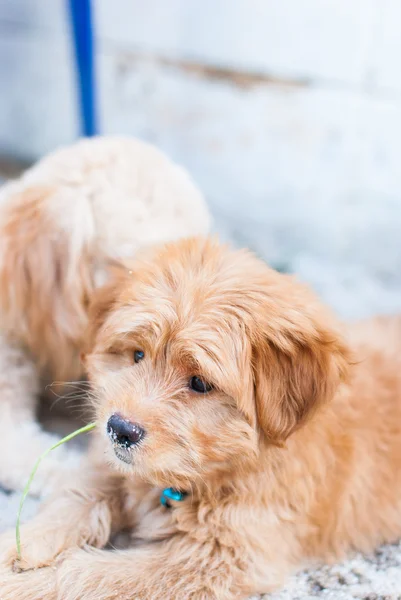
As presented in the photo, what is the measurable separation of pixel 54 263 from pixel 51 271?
0.03 metres

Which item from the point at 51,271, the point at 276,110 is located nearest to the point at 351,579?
the point at 51,271

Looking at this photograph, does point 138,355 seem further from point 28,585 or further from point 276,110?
point 276,110

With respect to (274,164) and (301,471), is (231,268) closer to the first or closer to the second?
(301,471)

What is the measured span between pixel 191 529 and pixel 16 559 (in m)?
0.40

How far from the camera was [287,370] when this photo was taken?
1541mm

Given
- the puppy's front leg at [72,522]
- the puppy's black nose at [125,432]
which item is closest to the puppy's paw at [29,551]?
the puppy's front leg at [72,522]

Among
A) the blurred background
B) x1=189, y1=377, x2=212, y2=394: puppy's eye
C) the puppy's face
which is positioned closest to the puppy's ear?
the puppy's face

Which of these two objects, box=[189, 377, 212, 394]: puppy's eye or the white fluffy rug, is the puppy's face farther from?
the white fluffy rug

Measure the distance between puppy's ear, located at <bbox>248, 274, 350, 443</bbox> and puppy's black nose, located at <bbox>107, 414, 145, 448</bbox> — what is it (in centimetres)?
27

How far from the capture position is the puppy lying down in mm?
1504

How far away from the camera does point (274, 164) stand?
356 centimetres

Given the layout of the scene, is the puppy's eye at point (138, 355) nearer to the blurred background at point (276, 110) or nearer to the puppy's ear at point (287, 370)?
the puppy's ear at point (287, 370)

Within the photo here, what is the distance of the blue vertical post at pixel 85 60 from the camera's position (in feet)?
10.2

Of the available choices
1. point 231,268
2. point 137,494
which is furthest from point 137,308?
point 137,494
